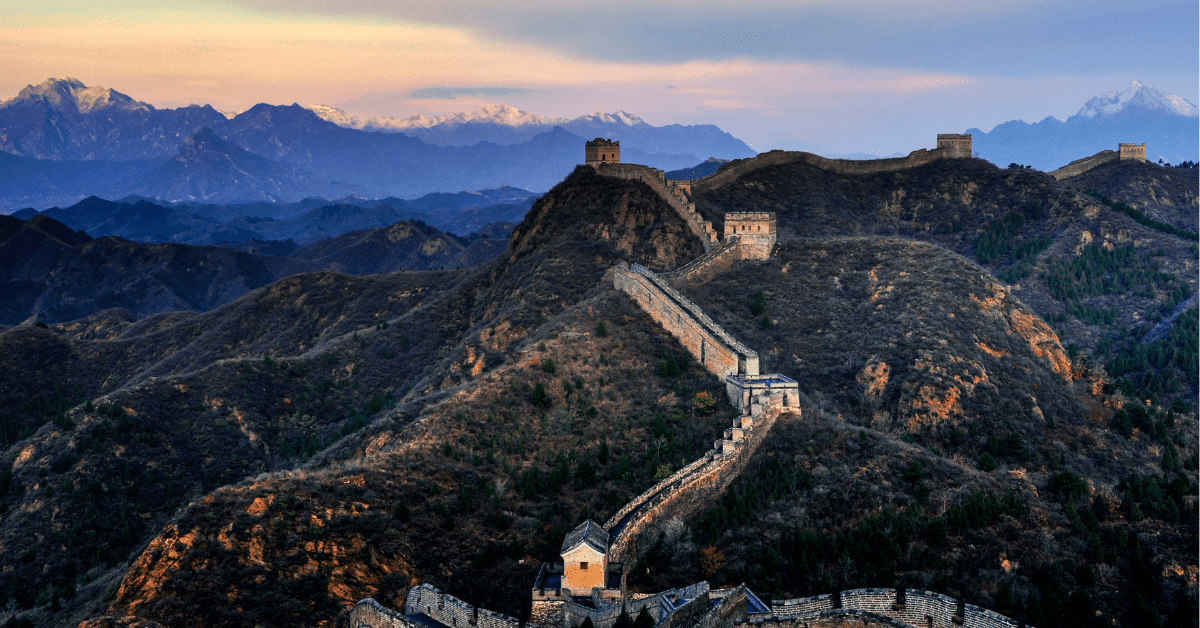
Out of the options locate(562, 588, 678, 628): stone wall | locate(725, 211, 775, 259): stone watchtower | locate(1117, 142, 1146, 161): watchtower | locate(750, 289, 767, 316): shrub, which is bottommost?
locate(562, 588, 678, 628): stone wall

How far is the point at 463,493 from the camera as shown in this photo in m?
38.8

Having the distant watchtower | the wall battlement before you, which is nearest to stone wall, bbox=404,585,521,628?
the distant watchtower

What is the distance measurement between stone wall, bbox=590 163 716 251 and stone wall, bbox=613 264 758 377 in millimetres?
14197

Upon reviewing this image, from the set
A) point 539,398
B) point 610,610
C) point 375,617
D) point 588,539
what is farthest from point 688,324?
point 375,617

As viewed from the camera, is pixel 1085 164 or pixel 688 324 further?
pixel 1085 164

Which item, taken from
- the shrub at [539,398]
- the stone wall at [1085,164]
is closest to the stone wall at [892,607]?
the shrub at [539,398]

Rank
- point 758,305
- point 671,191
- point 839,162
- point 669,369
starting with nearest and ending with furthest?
point 669,369
point 758,305
point 671,191
point 839,162

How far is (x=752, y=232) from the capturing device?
72.3 meters

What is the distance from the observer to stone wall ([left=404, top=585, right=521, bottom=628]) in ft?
95.7

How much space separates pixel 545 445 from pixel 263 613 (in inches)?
664

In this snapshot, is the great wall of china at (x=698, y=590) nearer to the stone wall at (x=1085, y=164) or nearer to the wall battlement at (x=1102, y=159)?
the stone wall at (x=1085, y=164)

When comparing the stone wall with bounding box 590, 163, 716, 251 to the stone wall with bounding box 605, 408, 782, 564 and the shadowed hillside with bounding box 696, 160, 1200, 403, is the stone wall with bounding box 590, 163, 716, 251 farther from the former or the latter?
the stone wall with bounding box 605, 408, 782, 564

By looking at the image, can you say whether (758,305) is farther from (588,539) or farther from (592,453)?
(588,539)

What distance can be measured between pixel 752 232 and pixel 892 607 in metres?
46.4
